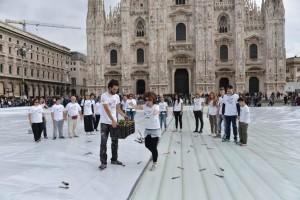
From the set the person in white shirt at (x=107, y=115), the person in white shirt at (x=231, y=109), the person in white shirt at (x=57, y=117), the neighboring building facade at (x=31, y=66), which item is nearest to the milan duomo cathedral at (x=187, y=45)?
the neighboring building facade at (x=31, y=66)

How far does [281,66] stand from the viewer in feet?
133

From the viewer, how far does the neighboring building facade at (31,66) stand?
4788 centimetres

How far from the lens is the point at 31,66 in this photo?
180 feet

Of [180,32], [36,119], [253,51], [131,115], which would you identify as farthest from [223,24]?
[36,119]

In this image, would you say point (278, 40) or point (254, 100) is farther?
point (278, 40)

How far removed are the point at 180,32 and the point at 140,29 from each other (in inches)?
210

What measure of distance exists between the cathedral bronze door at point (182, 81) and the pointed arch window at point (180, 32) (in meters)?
4.14

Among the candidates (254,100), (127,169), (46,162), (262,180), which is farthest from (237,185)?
(254,100)

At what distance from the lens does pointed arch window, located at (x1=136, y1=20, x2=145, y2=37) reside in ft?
147

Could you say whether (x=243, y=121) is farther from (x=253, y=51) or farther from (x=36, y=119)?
(x=253, y=51)

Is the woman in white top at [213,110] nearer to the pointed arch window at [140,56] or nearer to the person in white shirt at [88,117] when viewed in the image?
the person in white shirt at [88,117]

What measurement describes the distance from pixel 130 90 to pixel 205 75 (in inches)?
390

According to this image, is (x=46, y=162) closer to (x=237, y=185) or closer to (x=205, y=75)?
(x=237, y=185)

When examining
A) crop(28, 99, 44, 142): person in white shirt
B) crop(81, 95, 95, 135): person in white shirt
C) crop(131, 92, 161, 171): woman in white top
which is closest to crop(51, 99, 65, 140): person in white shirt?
crop(28, 99, 44, 142): person in white shirt
